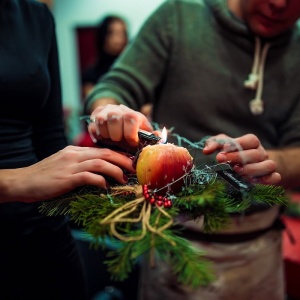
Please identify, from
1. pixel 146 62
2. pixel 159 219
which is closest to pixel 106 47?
pixel 146 62

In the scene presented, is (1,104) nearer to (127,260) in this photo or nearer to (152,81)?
(127,260)

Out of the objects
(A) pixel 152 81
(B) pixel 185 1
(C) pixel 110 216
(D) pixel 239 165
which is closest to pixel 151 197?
(C) pixel 110 216

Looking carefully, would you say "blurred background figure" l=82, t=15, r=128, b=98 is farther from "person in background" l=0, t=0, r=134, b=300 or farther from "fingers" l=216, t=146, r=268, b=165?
"fingers" l=216, t=146, r=268, b=165

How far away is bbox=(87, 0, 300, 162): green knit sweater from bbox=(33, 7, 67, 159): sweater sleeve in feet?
0.89

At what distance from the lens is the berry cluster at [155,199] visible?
0.52 meters

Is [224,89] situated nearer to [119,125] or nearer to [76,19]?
[119,125]

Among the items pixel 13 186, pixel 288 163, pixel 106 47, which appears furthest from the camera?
pixel 106 47

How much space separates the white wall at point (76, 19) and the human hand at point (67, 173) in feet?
13.2

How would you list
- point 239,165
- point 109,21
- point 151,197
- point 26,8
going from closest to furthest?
point 151,197
point 239,165
point 26,8
point 109,21

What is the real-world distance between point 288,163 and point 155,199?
52cm

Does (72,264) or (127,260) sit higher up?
(127,260)

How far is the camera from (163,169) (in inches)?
22.8

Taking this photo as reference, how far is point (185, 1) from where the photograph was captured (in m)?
1.15

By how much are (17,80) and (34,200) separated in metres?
0.25
